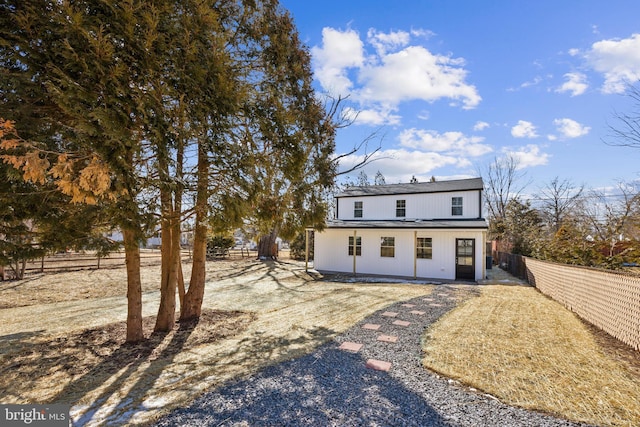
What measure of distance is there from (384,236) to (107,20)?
13759mm

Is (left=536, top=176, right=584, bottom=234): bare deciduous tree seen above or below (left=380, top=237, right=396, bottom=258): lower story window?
above

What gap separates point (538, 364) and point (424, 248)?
35.3ft

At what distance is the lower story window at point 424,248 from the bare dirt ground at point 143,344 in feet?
13.4

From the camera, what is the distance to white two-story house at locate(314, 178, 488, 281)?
561 inches

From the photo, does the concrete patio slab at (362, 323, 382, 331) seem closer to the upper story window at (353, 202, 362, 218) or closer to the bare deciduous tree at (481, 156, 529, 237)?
the upper story window at (353, 202, 362, 218)

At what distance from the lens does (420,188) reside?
681 inches

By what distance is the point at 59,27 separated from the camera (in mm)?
3512

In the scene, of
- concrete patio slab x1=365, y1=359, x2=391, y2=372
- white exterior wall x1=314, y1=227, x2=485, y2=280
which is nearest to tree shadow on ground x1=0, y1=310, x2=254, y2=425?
concrete patio slab x1=365, y1=359, x2=391, y2=372

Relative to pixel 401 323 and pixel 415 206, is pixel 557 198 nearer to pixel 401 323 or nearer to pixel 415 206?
pixel 415 206

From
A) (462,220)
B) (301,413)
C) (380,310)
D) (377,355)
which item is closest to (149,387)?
(301,413)

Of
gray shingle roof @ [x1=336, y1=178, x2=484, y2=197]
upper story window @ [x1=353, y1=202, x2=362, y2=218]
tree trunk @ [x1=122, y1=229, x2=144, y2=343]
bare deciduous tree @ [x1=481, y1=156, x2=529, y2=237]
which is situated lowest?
tree trunk @ [x1=122, y1=229, x2=144, y2=343]

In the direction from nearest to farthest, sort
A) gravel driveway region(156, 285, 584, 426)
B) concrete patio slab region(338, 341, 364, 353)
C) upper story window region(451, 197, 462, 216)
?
gravel driveway region(156, 285, 584, 426) < concrete patio slab region(338, 341, 364, 353) < upper story window region(451, 197, 462, 216)

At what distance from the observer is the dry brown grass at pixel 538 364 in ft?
10.4

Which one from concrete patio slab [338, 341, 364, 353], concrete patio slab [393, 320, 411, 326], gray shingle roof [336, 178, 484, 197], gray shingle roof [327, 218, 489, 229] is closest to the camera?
concrete patio slab [338, 341, 364, 353]
